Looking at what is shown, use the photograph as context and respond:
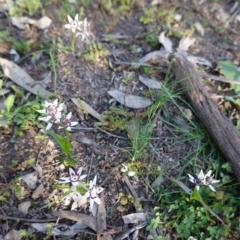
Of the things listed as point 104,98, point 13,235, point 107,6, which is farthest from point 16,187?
point 107,6

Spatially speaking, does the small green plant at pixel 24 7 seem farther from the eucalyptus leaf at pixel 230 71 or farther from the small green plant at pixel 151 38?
the eucalyptus leaf at pixel 230 71

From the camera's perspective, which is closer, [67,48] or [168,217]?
[168,217]

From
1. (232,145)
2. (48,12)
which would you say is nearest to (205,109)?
(232,145)

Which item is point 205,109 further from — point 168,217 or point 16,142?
point 16,142

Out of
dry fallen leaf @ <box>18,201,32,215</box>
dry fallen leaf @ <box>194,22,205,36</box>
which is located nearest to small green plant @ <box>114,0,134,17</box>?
dry fallen leaf @ <box>194,22,205,36</box>

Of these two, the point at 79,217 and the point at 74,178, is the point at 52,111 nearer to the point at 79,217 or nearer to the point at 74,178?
the point at 74,178
